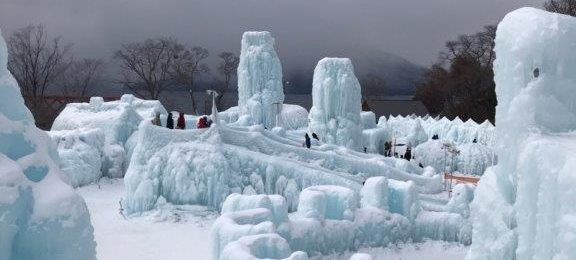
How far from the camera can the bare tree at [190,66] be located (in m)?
51.8

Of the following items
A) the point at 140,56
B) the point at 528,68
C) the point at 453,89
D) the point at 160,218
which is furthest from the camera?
the point at 453,89

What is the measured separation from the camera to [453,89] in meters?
57.2

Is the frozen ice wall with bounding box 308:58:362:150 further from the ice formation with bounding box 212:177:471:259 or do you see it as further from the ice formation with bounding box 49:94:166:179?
the ice formation with bounding box 212:177:471:259

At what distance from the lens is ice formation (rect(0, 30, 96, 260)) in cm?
550

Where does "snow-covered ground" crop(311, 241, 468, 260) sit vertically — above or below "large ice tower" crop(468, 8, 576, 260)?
below

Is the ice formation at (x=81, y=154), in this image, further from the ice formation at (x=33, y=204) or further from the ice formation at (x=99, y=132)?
the ice formation at (x=33, y=204)

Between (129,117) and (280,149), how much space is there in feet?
39.7

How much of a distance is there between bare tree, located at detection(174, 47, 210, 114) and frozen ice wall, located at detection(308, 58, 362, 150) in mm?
23106

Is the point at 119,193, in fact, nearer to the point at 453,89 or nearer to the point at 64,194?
the point at 64,194

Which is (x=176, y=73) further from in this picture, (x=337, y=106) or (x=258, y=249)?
(x=258, y=249)

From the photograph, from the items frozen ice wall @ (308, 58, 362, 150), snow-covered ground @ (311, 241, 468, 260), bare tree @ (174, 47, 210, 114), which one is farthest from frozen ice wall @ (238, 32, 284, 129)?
bare tree @ (174, 47, 210, 114)

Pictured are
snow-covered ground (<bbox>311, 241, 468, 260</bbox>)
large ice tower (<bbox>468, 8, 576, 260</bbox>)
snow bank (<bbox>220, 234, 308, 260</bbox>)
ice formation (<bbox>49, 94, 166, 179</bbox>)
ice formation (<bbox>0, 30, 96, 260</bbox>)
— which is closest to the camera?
ice formation (<bbox>0, 30, 96, 260</bbox>)

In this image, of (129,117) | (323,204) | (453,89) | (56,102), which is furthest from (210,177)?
(453,89)

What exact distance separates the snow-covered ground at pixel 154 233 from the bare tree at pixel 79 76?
2820 cm
